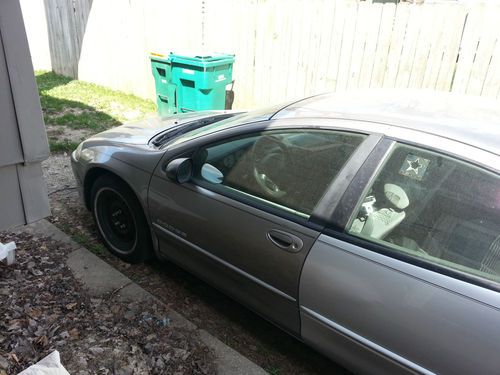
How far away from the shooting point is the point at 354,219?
6.61ft

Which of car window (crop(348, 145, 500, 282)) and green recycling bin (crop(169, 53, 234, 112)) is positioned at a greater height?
car window (crop(348, 145, 500, 282))

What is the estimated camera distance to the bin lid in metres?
5.98

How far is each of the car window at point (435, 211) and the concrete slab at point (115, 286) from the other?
3.59 ft

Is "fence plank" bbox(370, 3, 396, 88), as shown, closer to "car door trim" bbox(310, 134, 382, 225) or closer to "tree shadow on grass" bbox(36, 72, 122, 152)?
"car door trim" bbox(310, 134, 382, 225)

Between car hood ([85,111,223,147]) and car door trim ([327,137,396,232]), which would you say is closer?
car door trim ([327,137,396,232])

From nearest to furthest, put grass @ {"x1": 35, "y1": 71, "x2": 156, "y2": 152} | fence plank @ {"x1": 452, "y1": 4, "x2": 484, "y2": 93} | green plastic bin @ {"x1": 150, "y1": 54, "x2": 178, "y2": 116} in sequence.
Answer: fence plank @ {"x1": 452, "y1": 4, "x2": 484, "y2": 93}, grass @ {"x1": 35, "y1": 71, "x2": 156, "y2": 152}, green plastic bin @ {"x1": 150, "y1": 54, "x2": 178, "y2": 116}

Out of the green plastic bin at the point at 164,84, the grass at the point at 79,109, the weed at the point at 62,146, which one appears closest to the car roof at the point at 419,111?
the weed at the point at 62,146

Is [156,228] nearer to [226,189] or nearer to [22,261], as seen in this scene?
[226,189]

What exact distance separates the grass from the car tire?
8.48 feet

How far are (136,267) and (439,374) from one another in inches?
92.2

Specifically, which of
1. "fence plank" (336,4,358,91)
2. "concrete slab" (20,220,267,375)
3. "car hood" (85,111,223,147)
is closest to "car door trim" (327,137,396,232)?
"concrete slab" (20,220,267,375)

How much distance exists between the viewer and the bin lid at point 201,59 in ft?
19.6

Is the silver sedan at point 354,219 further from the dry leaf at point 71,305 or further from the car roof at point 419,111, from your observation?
the dry leaf at point 71,305

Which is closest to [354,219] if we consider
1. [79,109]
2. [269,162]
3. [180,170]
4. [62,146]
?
[269,162]
